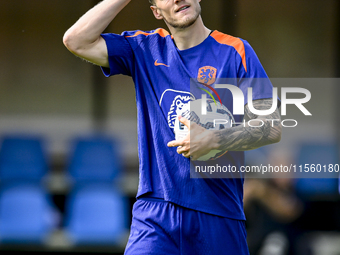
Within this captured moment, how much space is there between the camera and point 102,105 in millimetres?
4891

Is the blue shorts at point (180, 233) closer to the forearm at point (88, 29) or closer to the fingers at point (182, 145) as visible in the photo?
the fingers at point (182, 145)

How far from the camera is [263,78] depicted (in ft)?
6.45

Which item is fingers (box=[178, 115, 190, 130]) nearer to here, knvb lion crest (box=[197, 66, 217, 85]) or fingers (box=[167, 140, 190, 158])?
fingers (box=[167, 140, 190, 158])

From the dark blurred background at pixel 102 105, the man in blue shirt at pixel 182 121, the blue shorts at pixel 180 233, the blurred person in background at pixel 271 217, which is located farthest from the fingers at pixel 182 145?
the dark blurred background at pixel 102 105

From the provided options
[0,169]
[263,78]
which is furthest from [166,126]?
[0,169]

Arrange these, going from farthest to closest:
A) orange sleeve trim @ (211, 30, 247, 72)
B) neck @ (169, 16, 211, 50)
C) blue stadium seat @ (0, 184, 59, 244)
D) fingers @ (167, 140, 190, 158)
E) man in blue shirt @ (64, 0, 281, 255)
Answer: blue stadium seat @ (0, 184, 59, 244)
neck @ (169, 16, 211, 50)
orange sleeve trim @ (211, 30, 247, 72)
man in blue shirt @ (64, 0, 281, 255)
fingers @ (167, 140, 190, 158)

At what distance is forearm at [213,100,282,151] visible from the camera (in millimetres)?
1896

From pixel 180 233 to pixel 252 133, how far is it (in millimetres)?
569

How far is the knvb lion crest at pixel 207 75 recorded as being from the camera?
2.04 metres

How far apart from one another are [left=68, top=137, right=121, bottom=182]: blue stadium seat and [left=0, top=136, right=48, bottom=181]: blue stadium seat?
0.32 metres

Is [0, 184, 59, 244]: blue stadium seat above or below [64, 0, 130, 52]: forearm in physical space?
below

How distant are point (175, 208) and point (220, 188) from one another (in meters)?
0.24

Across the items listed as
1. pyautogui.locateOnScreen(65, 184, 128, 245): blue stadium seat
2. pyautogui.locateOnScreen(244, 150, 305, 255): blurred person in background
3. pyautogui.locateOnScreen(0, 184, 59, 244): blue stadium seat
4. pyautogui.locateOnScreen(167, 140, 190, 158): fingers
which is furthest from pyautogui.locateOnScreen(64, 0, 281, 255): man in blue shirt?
pyautogui.locateOnScreen(0, 184, 59, 244): blue stadium seat

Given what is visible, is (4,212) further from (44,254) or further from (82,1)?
(82,1)
